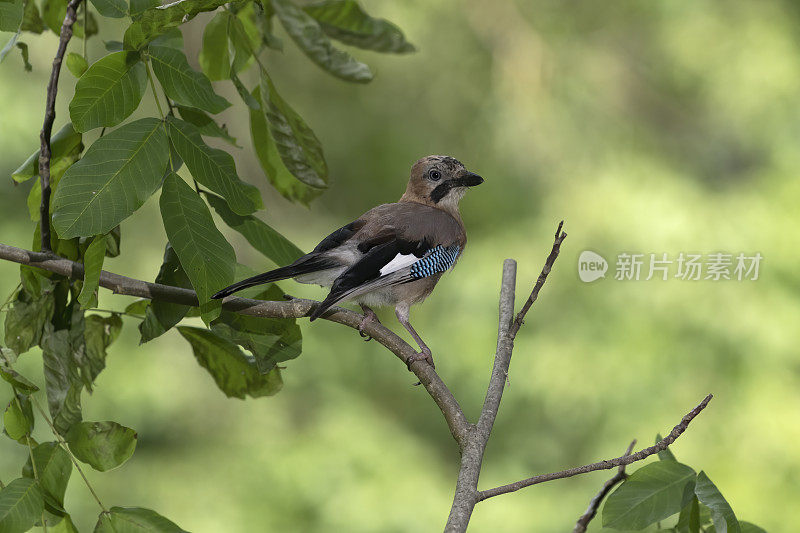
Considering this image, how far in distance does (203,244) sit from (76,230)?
4.6 inches

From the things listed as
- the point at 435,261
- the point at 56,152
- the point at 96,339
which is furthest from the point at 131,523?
the point at 435,261

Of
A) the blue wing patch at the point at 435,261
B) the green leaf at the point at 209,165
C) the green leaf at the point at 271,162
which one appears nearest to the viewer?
the green leaf at the point at 209,165

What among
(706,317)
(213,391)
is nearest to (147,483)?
(213,391)

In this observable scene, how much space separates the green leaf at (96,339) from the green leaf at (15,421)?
18 cm

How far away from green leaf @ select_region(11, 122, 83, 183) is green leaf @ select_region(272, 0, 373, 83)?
34 centimetres

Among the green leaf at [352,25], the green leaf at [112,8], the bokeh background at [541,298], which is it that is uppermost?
the green leaf at [352,25]

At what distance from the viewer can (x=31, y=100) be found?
3.62 m

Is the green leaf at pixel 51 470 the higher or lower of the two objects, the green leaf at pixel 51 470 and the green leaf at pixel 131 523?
the higher

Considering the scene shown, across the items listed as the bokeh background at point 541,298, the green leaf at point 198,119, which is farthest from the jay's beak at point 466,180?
the bokeh background at point 541,298

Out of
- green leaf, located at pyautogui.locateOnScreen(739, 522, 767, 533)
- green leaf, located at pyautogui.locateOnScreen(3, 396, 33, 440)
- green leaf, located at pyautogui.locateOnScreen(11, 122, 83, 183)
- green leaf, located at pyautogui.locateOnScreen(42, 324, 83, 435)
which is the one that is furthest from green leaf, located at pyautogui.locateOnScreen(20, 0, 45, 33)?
green leaf, located at pyautogui.locateOnScreen(739, 522, 767, 533)

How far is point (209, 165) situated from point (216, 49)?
35 centimetres

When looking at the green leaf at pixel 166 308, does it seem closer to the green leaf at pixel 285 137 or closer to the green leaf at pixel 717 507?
the green leaf at pixel 285 137

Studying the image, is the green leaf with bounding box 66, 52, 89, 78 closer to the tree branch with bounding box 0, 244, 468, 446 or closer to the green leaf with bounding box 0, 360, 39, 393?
the tree branch with bounding box 0, 244, 468, 446

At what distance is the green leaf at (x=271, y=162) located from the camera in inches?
42.9
